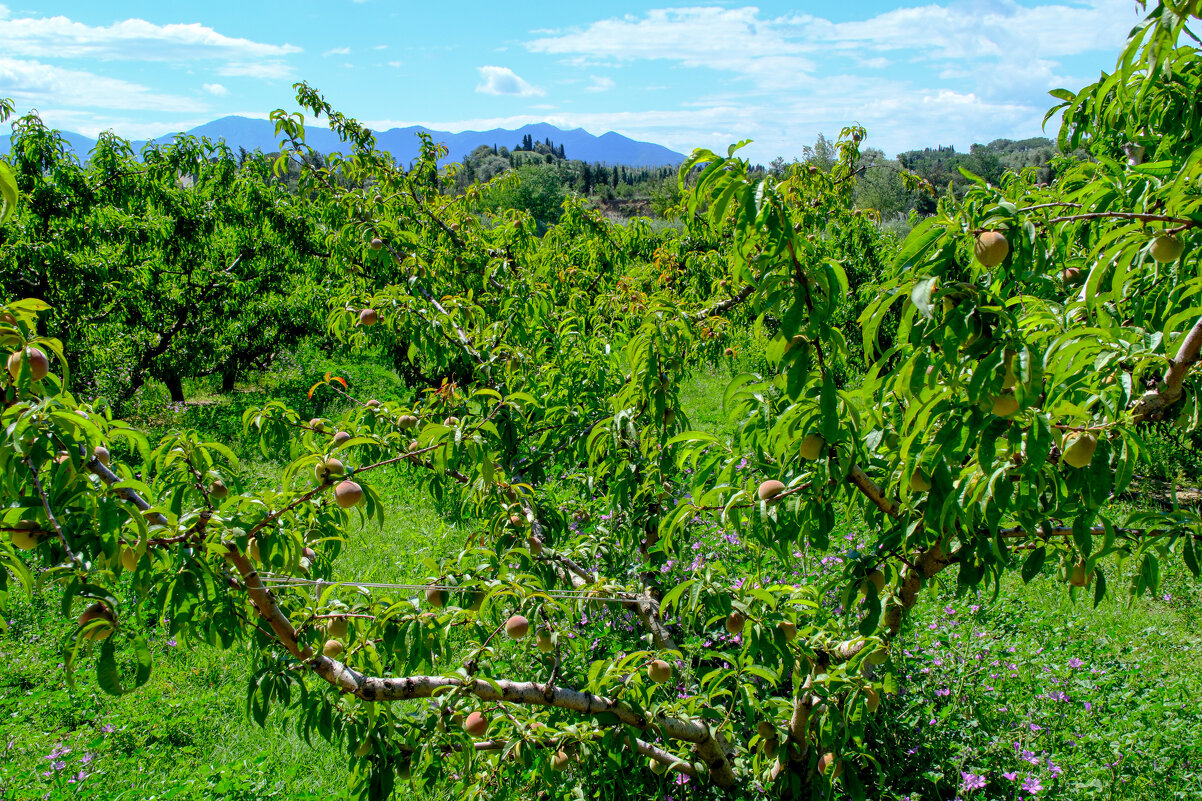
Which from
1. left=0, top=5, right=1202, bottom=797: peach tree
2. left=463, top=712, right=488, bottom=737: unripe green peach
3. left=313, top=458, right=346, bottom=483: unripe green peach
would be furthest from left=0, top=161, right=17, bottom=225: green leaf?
left=463, top=712, right=488, bottom=737: unripe green peach

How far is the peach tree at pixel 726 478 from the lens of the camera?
1.16m

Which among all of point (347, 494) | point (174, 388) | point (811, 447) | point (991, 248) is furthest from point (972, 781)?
point (174, 388)

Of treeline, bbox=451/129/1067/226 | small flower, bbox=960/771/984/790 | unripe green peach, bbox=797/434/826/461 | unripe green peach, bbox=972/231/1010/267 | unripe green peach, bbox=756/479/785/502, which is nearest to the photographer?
unripe green peach, bbox=972/231/1010/267

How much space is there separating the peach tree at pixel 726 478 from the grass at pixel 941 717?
504 millimetres

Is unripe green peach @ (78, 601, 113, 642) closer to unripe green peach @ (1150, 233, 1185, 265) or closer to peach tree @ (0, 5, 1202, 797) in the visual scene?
peach tree @ (0, 5, 1202, 797)

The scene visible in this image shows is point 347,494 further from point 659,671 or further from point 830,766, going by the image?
point 830,766

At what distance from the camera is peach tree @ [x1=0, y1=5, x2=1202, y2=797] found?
1.16 metres

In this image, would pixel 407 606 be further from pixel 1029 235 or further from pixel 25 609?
pixel 25 609

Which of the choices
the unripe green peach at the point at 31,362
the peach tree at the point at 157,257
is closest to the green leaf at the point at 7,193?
the unripe green peach at the point at 31,362

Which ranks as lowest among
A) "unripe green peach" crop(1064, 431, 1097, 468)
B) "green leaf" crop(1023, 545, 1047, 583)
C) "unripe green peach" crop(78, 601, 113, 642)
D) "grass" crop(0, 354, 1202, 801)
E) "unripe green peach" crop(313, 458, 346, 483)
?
"grass" crop(0, 354, 1202, 801)

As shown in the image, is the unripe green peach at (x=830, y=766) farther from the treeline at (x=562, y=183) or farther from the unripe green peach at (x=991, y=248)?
the treeline at (x=562, y=183)

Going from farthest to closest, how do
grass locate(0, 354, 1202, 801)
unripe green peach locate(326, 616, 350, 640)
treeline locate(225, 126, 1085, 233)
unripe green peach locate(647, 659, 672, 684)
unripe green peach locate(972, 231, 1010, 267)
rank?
treeline locate(225, 126, 1085, 233) → grass locate(0, 354, 1202, 801) → unripe green peach locate(647, 659, 672, 684) → unripe green peach locate(326, 616, 350, 640) → unripe green peach locate(972, 231, 1010, 267)

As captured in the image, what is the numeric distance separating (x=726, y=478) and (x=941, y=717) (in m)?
1.88

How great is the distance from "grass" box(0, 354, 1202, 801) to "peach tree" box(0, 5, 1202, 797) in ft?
1.65
